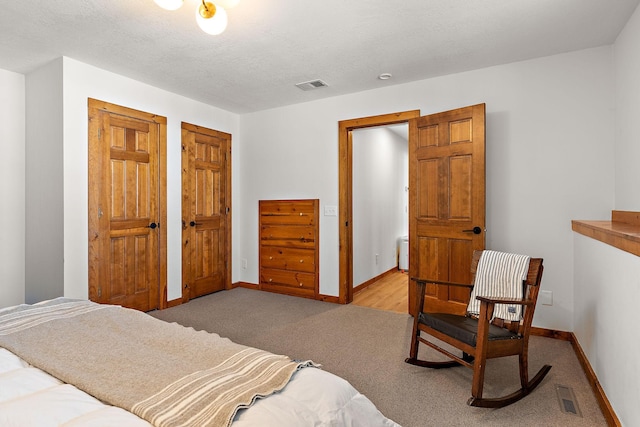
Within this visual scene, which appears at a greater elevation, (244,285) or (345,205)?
(345,205)

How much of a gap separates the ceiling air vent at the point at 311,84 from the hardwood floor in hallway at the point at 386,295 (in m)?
2.60

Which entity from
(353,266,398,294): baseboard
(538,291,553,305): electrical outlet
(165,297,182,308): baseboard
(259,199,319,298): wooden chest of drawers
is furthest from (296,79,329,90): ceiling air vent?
(538,291,553,305): electrical outlet

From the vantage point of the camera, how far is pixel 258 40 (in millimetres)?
2822

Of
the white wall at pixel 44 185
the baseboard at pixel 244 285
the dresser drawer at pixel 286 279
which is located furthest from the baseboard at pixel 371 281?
the white wall at pixel 44 185

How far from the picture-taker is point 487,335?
80.0 inches

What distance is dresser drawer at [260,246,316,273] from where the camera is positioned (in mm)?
4523

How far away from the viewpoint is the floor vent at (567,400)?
197 centimetres

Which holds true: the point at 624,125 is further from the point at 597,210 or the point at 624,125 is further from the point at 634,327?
the point at 634,327

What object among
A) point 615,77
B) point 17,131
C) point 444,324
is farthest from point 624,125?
point 17,131

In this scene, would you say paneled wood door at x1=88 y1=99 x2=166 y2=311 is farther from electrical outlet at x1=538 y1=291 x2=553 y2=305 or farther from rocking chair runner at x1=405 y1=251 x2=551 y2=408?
electrical outlet at x1=538 y1=291 x2=553 y2=305

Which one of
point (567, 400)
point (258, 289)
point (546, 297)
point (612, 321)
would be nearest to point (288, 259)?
point (258, 289)

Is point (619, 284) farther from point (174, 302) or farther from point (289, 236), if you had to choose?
point (174, 302)

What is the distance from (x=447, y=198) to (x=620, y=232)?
182 centimetres

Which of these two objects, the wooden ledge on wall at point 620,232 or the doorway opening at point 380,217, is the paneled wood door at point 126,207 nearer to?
the doorway opening at point 380,217
